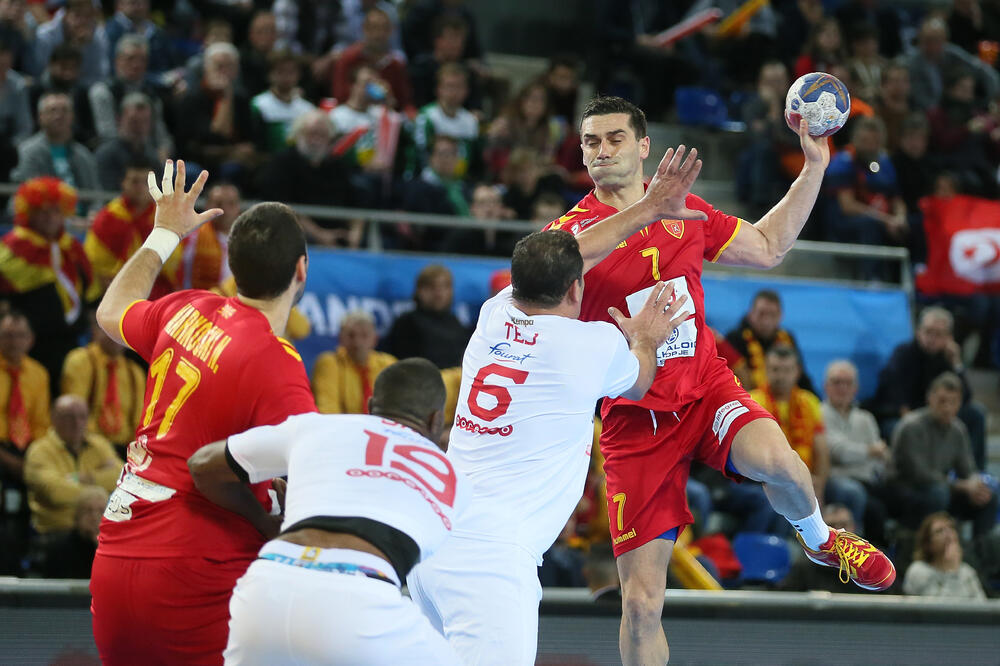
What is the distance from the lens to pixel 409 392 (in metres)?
4.23

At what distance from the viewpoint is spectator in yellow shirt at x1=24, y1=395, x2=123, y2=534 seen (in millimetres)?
8797

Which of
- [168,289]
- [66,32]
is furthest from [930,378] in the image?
[66,32]

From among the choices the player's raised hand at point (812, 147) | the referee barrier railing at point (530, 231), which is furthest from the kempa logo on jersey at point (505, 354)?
the referee barrier railing at point (530, 231)

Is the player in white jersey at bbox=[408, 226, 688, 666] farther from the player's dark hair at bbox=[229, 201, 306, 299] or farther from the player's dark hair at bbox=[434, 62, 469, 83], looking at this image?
the player's dark hair at bbox=[434, 62, 469, 83]

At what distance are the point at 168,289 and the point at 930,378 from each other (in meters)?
6.67

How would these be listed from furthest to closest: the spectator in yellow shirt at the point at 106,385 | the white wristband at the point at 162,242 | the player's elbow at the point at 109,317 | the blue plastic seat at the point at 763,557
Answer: the blue plastic seat at the point at 763,557 → the spectator in yellow shirt at the point at 106,385 → the white wristband at the point at 162,242 → the player's elbow at the point at 109,317

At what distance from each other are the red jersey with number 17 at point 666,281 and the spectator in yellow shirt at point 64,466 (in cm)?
433

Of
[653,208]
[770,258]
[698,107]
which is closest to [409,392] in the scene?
[653,208]

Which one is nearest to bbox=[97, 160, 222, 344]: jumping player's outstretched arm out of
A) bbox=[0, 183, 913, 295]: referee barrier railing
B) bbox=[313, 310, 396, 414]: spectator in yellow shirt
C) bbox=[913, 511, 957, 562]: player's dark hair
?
bbox=[313, 310, 396, 414]: spectator in yellow shirt

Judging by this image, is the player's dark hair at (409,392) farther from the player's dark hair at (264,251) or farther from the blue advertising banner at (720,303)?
the blue advertising banner at (720,303)

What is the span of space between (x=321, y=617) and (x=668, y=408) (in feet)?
8.42

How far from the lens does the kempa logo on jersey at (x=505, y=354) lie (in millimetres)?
5023

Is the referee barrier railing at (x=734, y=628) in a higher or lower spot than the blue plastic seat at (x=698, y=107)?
lower

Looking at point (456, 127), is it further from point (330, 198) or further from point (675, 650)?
point (675, 650)
